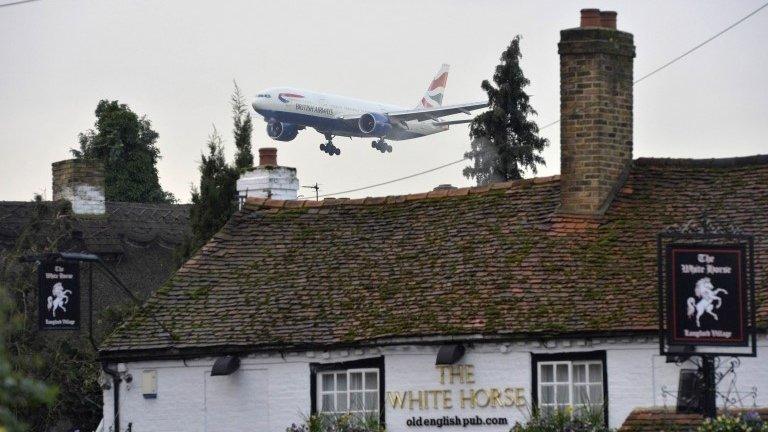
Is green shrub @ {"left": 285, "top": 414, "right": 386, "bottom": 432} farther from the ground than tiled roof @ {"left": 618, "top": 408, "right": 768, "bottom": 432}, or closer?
closer

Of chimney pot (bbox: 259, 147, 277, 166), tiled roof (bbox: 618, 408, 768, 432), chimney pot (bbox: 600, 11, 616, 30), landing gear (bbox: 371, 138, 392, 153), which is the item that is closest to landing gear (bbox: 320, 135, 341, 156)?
landing gear (bbox: 371, 138, 392, 153)

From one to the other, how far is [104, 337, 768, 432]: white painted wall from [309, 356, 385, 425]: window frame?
8cm

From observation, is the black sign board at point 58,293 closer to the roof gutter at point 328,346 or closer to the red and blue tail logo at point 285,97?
the roof gutter at point 328,346

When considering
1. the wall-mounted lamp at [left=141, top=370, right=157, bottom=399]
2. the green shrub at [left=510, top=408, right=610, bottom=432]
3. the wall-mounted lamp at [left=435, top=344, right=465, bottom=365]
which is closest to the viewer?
the green shrub at [left=510, top=408, right=610, bottom=432]

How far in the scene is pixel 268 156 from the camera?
28.8m

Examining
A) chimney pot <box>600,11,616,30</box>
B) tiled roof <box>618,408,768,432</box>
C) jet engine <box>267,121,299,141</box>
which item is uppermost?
jet engine <box>267,121,299,141</box>

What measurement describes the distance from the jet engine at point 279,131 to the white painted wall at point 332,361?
153 ft

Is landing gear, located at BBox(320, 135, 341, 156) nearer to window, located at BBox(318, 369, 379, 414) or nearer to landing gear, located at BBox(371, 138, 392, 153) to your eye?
landing gear, located at BBox(371, 138, 392, 153)

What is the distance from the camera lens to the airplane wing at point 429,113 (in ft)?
231

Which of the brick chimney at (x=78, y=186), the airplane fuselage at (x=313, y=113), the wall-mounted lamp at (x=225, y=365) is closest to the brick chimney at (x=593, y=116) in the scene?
the wall-mounted lamp at (x=225, y=365)

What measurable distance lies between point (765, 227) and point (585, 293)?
2469 mm

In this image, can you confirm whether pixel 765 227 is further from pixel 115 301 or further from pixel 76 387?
pixel 115 301

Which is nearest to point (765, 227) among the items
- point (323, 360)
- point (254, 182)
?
point (323, 360)

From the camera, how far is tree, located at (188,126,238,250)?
124 ft
